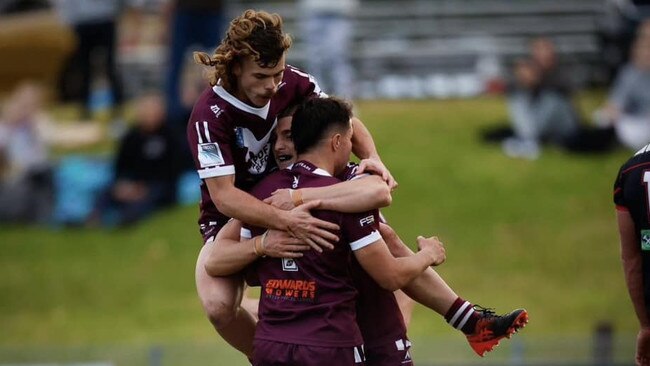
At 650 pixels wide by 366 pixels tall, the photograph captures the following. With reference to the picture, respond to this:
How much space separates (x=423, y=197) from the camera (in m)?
15.4

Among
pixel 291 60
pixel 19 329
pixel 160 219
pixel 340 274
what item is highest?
pixel 340 274

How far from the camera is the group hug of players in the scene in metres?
5.41

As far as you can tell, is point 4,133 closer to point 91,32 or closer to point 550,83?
point 91,32

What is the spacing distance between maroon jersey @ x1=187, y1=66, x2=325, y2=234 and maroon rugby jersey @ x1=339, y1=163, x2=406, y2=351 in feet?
1.35

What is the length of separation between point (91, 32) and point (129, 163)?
1714 millimetres

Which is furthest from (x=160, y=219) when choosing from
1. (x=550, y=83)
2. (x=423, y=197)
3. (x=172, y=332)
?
(x=550, y=83)

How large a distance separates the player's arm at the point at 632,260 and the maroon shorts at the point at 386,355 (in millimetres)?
1055

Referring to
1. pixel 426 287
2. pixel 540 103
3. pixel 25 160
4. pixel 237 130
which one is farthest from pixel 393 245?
pixel 25 160

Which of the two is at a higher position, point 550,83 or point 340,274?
point 340,274

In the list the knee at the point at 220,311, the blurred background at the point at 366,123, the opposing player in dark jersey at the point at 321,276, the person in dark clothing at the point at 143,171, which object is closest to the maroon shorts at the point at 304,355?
the opposing player in dark jersey at the point at 321,276

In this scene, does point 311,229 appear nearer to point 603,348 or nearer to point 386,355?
point 386,355

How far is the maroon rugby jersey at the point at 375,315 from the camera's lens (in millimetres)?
5840

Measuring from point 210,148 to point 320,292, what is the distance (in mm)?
801

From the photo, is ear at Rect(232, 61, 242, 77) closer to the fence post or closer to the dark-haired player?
the dark-haired player
